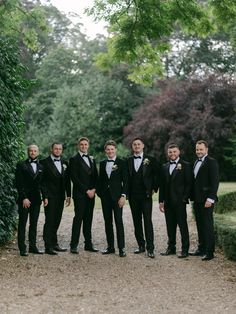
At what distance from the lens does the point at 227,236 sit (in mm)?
8078

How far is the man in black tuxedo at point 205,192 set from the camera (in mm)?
7957

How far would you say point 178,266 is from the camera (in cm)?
745

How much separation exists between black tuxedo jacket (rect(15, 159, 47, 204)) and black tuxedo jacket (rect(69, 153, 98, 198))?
1.71ft

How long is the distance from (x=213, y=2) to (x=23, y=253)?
6274 mm

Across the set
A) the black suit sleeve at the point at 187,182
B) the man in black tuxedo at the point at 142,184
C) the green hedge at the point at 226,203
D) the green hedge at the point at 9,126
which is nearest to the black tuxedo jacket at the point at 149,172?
the man in black tuxedo at the point at 142,184

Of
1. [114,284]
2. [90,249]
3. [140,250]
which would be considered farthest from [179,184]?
[114,284]

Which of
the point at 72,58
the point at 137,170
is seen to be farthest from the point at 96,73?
the point at 137,170

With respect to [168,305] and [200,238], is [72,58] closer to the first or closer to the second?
[200,238]

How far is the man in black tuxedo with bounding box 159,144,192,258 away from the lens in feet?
27.0

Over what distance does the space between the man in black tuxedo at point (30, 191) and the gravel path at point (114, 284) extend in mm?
381

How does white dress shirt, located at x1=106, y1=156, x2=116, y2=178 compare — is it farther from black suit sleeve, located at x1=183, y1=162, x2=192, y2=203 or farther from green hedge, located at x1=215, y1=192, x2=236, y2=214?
green hedge, located at x1=215, y1=192, x2=236, y2=214

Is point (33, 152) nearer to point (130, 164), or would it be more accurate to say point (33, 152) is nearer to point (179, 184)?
point (130, 164)

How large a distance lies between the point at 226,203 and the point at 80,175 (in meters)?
5.72

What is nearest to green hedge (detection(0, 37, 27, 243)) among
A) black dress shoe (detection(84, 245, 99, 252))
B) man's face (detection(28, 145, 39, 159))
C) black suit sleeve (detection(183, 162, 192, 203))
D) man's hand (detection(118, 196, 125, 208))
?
man's face (detection(28, 145, 39, 159))
